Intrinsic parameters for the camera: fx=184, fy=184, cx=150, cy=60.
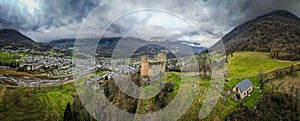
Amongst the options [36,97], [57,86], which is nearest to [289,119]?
[36,97]

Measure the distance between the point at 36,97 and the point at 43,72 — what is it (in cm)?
3766

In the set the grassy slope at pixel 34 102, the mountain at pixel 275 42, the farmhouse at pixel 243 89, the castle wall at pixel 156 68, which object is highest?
the mountain at pixel 275 42

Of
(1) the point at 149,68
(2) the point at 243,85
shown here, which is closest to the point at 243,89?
(2) the point at 243,85

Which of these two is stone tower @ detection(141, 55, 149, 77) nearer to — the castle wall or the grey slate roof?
the castle wall

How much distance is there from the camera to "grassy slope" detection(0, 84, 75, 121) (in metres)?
44.1

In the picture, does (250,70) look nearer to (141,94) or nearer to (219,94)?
(219,94)

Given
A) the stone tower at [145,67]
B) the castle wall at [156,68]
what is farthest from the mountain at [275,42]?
the stone tower at [145,67]

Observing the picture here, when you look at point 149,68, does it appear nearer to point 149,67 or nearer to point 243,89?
point 149,67

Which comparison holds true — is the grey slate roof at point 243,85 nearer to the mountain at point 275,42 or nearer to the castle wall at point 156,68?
the castle wall at point 156,68

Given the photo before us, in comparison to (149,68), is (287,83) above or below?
below

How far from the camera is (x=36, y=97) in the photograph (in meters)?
52.5

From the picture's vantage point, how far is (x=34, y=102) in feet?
164

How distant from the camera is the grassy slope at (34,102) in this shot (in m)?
44.1

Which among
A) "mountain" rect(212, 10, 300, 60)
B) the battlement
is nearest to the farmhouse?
the battlement
